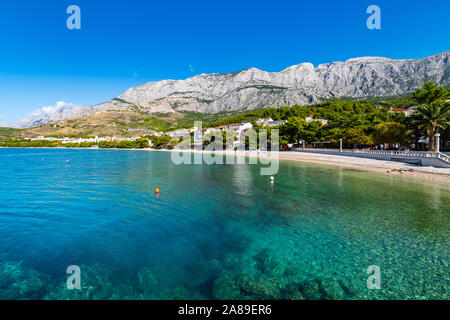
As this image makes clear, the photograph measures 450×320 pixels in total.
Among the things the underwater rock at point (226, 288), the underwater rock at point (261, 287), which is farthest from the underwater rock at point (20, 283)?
the underwater rock at point (261, 287)

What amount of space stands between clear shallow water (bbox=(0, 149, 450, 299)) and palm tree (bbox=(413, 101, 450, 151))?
67.8 feet

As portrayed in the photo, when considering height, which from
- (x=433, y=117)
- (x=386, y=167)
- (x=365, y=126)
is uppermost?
(x=365, y=126)

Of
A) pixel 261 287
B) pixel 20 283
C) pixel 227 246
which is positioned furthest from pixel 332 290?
pixel 20 283

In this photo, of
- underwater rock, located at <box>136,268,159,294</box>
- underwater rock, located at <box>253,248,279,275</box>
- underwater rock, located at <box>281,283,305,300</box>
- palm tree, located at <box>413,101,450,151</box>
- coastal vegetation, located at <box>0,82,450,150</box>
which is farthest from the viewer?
coastal vegetation, located at <box>0,82,450,150</box>

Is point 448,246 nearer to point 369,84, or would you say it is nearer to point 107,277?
point 107,277

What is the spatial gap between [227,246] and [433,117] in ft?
130

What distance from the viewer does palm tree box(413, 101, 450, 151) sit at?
103 feet

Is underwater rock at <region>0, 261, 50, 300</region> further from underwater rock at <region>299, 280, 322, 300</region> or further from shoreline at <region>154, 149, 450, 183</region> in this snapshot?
shoreline at <region>154, 149, 450, 183</region>

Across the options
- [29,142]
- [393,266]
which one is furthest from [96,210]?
[29,142]

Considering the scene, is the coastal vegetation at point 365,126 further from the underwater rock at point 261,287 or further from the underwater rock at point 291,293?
the underwater rock at point 261,287

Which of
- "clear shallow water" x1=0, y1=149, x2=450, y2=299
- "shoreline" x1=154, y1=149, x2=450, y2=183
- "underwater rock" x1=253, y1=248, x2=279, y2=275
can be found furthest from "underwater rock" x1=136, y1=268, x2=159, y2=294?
"shoreline" x1=154, y1=149, x2=450, y2=183

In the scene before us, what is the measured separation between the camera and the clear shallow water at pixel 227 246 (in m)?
6.42

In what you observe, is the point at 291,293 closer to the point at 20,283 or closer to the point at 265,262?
the point at 265,262

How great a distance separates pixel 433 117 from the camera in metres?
31.8
